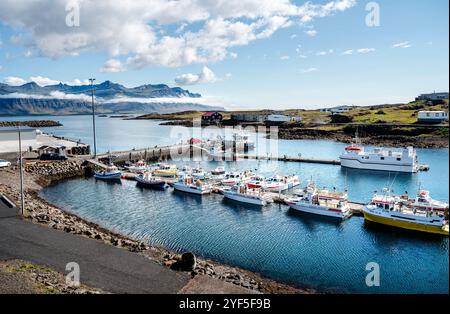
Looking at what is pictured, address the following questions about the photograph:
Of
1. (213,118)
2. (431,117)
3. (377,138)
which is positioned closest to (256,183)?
(377,138)

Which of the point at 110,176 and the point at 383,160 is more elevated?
the point at 383,160

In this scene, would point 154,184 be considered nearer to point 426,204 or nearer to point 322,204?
point 322,204

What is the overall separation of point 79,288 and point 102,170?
37.8 meters

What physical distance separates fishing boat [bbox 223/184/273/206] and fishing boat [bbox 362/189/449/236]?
9.47 m

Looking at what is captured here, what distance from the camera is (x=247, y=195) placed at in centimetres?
3444

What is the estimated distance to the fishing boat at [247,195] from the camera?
3397 centimetres

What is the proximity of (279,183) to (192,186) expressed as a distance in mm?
9779

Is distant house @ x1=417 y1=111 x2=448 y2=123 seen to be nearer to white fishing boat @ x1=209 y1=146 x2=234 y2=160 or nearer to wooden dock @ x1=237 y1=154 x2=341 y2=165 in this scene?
wooden dock @ x1=237 y1=154 x2=341 y2=165
